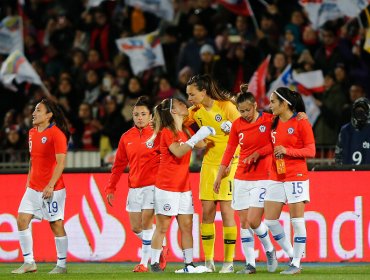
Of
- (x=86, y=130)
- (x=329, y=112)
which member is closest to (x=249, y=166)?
(x=329, y=112)

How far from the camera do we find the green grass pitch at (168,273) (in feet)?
47.7

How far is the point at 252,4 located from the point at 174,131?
8.52 m

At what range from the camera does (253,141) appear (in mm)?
15055

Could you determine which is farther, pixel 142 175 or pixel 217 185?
pixel 142 175

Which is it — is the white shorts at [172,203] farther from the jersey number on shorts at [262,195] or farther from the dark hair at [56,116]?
the dark hair at [56,116]

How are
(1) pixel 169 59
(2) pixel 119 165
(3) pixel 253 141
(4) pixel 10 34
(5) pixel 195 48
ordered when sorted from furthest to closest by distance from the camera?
1. (4) pixel 10 34
2. (1) pixel 169 59
3. (5) pixel 195 48
4. (2) pixel 119 165
5. (3) pixel 253 141

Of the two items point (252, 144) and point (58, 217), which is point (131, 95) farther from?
point (252, 144)

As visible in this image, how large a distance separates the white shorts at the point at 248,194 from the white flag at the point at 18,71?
27.5 feet

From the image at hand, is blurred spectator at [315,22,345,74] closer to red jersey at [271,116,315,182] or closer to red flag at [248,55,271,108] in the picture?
red flag at [248,55,271,108]

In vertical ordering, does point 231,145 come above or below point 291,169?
above

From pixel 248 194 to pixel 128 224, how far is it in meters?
3.65

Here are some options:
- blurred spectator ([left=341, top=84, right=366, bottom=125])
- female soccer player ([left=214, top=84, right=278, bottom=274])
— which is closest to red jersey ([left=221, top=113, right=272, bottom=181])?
female soccer player ([left=214, top=84, right=278, bottom=274])

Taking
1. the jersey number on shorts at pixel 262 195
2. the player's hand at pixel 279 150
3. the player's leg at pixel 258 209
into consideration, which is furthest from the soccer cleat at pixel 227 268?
the player's hand at pixel 279 150

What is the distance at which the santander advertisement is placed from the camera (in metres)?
17.4
